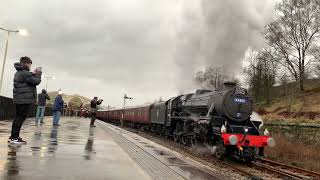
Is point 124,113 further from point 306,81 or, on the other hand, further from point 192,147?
point 192,147

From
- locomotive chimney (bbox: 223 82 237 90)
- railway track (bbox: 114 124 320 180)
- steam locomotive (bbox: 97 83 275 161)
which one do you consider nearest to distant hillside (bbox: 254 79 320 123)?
steam locomotive (bbox: 97 83 275 161)

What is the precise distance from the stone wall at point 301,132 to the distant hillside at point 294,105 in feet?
20.5

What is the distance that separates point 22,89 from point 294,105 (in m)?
46.8

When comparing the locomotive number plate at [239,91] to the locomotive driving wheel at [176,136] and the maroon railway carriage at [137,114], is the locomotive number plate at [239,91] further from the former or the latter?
the maroon railway carriage at [137,114]

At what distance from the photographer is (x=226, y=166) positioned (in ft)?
56.2

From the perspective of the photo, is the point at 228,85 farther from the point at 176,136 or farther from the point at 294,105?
the point at 294,105

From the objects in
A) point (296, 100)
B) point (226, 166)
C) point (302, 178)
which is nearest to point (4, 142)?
point (226, 166)

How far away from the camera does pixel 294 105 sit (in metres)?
55.2

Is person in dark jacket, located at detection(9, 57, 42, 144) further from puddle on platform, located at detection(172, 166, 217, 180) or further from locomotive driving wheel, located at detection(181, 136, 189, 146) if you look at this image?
locomotive driving wheel, located at detection(181, 136, 189, 146)

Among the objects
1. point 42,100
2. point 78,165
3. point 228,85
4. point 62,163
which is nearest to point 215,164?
point 228,85

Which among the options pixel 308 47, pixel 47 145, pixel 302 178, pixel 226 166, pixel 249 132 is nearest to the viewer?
pixel 47 145

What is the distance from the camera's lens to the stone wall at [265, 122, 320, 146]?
30.0m

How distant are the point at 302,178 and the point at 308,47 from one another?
2193 inches

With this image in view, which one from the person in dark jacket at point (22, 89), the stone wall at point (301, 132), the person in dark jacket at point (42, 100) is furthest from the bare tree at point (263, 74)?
the person in dark jacket at point (22, 89)
